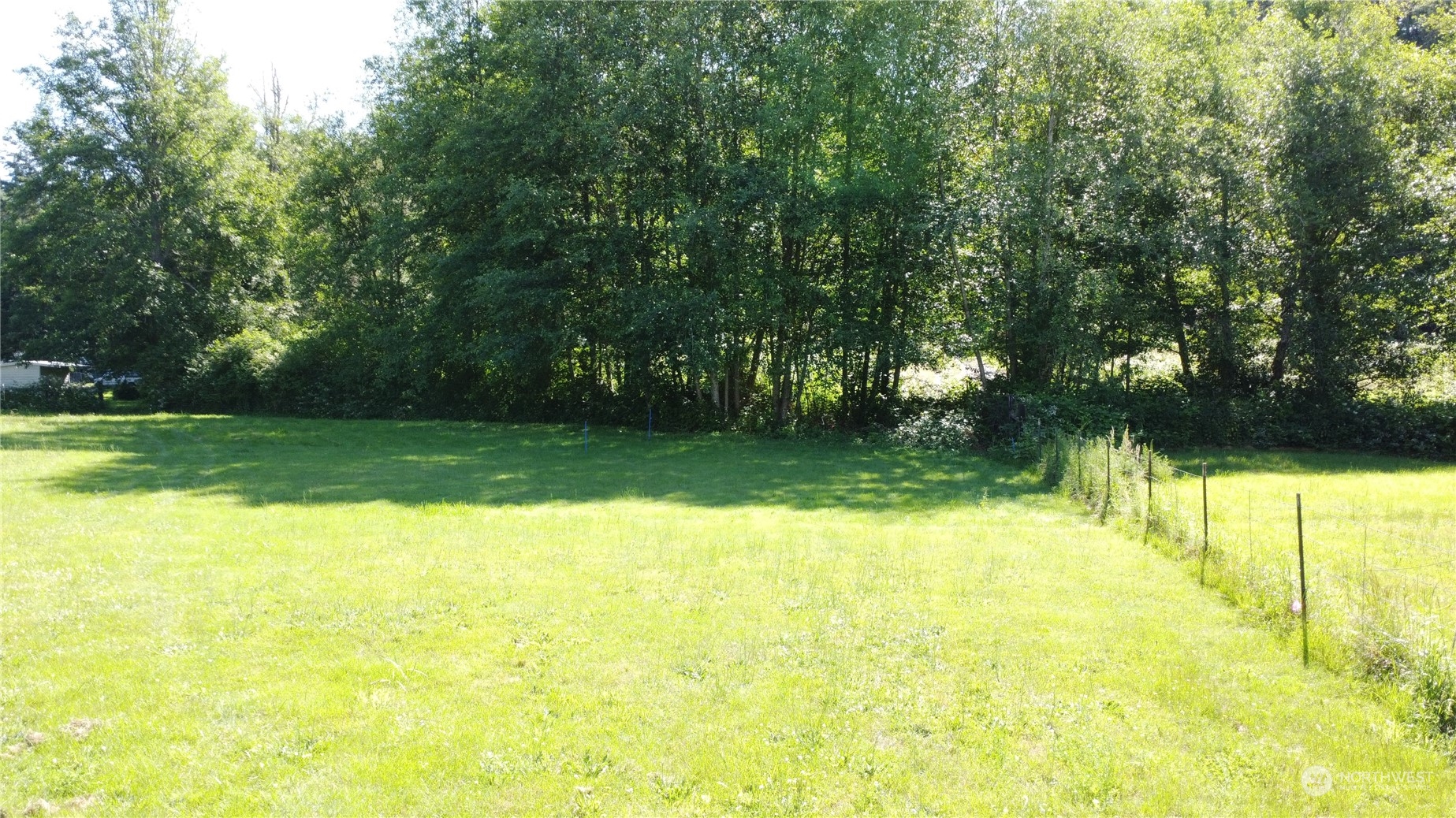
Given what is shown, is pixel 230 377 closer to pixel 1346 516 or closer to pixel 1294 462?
pixel 1346 516

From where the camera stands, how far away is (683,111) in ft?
73.3

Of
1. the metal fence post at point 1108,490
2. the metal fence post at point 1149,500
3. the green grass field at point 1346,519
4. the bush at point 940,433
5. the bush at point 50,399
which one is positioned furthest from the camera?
the bush at point 50,399

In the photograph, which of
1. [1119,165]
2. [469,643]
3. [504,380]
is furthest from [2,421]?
[1119,165]

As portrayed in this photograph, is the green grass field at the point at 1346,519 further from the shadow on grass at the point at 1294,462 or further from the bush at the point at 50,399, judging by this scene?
the bush at the point at 50,399

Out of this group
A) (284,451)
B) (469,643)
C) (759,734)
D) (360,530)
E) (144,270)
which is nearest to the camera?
(759,734)

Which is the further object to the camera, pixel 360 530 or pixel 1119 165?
pixel 1119 165

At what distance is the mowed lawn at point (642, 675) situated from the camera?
4582mm

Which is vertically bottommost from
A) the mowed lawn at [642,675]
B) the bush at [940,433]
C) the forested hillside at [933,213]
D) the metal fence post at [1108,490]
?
the mowed lawn at [642,675]

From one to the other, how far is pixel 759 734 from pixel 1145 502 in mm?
7393

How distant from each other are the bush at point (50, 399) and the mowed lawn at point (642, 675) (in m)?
21.2

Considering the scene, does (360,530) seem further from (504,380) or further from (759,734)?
(504,380)

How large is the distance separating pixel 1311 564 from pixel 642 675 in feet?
21.9

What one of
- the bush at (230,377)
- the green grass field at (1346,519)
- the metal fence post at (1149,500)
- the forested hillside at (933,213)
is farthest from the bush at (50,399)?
the green grass field at (1346,519)

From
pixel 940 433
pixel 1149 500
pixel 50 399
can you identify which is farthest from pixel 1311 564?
pixel 50 399
